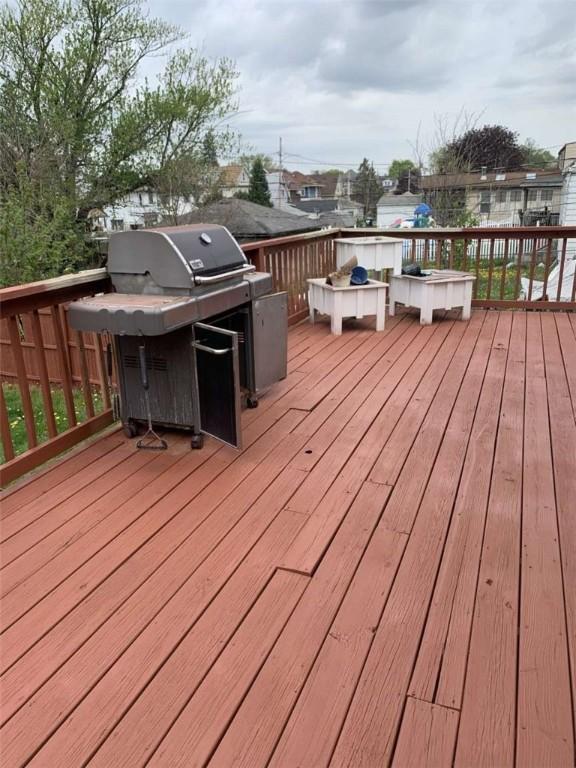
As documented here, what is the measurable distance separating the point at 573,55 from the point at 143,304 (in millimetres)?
6601

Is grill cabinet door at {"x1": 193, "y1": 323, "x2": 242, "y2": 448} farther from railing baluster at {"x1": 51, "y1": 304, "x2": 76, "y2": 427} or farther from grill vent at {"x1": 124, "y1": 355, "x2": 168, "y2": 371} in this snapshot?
railing baluster at {"x1": 51, "y1": 304, "x2": 76, "y2": 427}

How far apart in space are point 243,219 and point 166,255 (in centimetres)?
1493

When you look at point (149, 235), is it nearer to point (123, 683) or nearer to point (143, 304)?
point (143, 304)

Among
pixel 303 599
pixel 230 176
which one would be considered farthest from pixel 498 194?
pixel 303 599

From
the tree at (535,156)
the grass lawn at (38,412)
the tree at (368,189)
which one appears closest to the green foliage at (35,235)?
the grass lawn at (38,412)

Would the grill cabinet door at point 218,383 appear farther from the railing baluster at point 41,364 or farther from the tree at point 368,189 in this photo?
the tree at point 368,189

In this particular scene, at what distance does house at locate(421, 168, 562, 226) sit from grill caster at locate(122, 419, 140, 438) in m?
12.7

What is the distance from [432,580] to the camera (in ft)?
5.85

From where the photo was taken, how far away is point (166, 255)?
96.5 inches

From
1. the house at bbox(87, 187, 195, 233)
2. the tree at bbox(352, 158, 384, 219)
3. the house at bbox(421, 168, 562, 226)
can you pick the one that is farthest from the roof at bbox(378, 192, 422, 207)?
the house at bbox(87, 187, 195, 233)

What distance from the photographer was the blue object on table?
497 cm

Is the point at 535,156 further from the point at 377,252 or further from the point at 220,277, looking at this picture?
the point at 220,277

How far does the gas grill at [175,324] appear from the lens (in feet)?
7.84

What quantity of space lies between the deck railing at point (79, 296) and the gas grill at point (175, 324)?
0.18m
